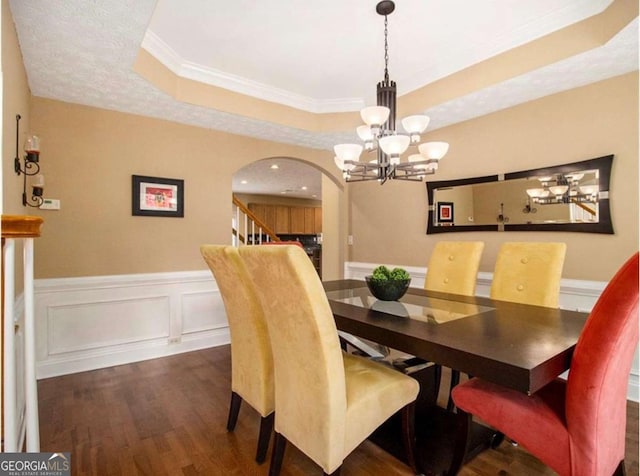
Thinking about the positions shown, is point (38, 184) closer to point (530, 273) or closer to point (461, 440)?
point (461, 440)

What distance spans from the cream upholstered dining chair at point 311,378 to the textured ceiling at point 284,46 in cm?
166

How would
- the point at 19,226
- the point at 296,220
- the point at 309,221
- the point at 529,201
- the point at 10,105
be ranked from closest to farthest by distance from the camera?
the point at 19,226 < the point at 10,105 < the point at 529,201 < the point at 296,220 < the point at 309,221

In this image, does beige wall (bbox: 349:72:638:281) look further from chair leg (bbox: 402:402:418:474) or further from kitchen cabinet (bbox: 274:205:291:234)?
kitchen cabinet (bbox: 274:205:291:234)

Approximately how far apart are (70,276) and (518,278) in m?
3.59

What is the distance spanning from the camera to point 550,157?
2.82 meters

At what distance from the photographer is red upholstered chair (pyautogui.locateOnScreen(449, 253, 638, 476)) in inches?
42.1

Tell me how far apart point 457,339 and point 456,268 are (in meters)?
1.46

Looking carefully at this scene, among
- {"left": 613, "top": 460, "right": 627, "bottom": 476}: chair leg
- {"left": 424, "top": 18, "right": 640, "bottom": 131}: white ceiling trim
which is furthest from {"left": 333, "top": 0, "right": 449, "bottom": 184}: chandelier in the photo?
{"left": 613, "top": 460, "right": 627, "bottom": 476}: chair leg

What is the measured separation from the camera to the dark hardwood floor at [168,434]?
1.68 metres

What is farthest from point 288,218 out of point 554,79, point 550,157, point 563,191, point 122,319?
point 554,79

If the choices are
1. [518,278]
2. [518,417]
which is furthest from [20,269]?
[518,278]

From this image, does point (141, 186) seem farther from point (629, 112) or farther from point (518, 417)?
point (629, 112)

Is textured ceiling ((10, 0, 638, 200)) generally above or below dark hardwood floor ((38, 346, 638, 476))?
above

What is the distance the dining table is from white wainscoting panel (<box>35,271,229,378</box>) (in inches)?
71.5
